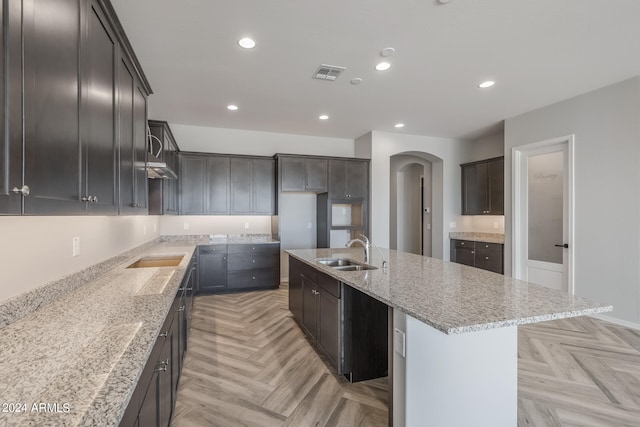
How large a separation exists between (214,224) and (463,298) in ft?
15.4

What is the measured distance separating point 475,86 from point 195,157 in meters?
4.28

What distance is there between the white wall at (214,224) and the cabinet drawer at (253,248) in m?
0.57

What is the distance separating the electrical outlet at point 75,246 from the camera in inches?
76.9

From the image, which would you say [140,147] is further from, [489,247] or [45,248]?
[489,247]

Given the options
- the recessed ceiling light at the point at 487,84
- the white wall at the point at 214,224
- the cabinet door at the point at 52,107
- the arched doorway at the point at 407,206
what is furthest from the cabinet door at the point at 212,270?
the arched doorway at the point at 407,206

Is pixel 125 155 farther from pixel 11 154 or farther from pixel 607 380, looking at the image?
pixel 607 380

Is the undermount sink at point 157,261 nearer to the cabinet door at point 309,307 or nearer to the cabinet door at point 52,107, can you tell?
the cabinet door at point 309,307

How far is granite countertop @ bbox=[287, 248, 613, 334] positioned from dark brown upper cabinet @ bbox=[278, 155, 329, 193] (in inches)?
123

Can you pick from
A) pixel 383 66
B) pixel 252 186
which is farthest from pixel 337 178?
pixel 383 66

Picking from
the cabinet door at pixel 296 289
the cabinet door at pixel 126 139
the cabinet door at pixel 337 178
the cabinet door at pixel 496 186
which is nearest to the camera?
the cabinet door at pixel 126 139

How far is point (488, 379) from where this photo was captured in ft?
5.23

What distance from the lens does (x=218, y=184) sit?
5.20 meters

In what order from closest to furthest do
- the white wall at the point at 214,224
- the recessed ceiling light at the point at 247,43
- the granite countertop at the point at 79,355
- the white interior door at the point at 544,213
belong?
the granite countertop at the point at 79,355
the recessed ceiling light at the point at 247,43
the white interior door at the point at 544,213
the white wall at the point at 214,224

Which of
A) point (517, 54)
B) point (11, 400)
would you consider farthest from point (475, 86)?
point (11, 400)
